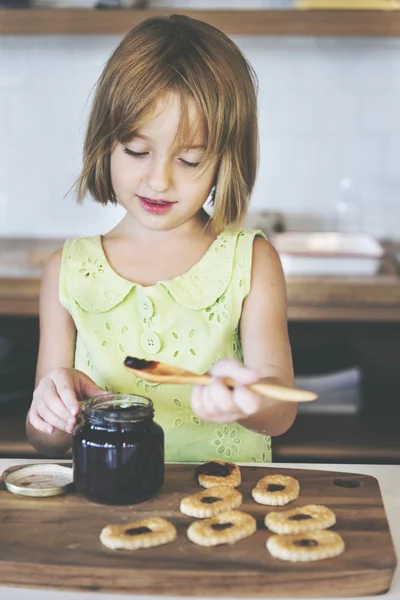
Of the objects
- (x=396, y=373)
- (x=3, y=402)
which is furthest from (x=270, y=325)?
(x=396, y=373)

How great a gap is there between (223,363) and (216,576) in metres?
0.25

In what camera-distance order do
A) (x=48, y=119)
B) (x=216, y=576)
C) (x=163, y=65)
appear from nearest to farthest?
1. (x=216, y=576)
2. (x=163, y=65)
3. (x=48, y=119)

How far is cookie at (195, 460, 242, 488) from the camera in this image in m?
1.15

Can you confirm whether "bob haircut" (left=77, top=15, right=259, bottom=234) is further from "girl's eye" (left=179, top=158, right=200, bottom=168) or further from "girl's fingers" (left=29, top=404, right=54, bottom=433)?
"girl's fingers" (left=29, top=404, right=54, bottom=433)

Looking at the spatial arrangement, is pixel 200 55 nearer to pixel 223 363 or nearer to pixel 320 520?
pixel 223 363

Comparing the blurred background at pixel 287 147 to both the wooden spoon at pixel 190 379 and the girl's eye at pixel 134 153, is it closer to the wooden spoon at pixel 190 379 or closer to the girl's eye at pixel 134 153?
the girl's eye at pixel 134 153

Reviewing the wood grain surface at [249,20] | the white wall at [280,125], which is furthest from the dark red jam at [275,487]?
the white wall at [280,125]

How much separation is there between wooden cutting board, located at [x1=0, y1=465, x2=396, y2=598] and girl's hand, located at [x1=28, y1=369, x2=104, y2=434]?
132mm

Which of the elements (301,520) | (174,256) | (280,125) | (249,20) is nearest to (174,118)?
(174,256)

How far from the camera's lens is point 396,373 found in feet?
9.73

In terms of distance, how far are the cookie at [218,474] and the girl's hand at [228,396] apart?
0.13 metres

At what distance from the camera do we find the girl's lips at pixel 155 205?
4.63 ft

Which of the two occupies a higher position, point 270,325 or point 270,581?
point 270,325

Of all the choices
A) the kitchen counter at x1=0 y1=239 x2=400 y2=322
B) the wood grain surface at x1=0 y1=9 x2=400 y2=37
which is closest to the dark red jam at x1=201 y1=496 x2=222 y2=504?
the kitchen counter at x1=0 y1=239 x2=400 y2=322
